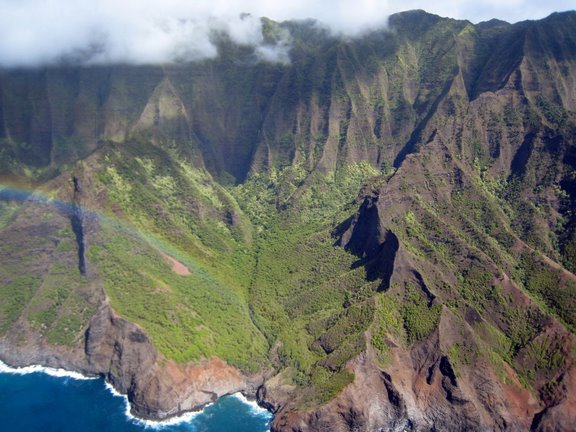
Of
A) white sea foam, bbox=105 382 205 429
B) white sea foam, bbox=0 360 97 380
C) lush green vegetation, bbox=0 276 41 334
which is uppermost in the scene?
lush green vegetation, bbox=0 276 41 334

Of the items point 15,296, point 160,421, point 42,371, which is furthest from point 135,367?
point 15,296

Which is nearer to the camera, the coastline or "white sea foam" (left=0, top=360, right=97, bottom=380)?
the coastline

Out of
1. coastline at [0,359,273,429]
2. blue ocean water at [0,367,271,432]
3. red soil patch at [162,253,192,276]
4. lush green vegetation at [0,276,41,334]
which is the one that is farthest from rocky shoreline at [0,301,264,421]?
red soil patch at [162,253,192,276]

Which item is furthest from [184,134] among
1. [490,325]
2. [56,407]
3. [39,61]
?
[490,325]

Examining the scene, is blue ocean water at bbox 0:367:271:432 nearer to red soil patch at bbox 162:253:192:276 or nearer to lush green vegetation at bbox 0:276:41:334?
lush green vegetation at bbox 0:276:41:334

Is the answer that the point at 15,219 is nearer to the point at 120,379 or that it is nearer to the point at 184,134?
the point at 120,379

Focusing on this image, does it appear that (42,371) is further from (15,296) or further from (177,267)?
(177,267)

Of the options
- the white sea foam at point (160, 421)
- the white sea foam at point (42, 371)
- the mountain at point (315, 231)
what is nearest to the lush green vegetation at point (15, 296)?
the mountain at point (315, 231)
